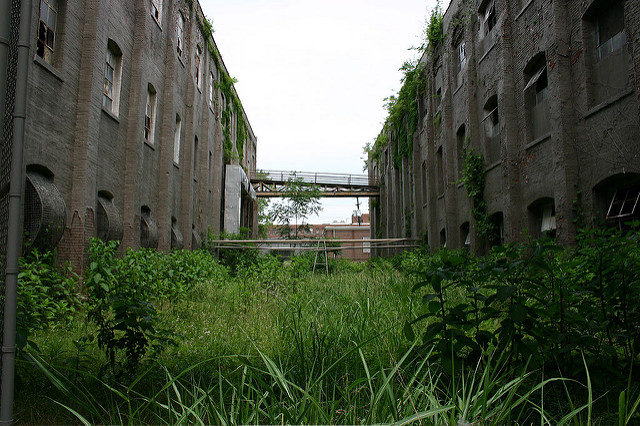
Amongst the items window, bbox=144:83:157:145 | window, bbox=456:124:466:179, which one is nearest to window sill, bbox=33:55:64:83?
Result: window, bbox=144:83:157:145

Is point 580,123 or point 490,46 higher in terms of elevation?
point 490,46

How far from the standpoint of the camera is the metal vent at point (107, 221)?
10.4 meters

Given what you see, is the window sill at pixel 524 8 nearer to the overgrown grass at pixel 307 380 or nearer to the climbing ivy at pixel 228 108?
the overgrown grass at pixel 307 380

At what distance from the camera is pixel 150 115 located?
45.9 feet

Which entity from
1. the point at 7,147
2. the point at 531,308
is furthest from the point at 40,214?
the point at 531,308

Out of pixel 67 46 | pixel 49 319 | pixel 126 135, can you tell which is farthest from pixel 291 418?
pixel 126 135

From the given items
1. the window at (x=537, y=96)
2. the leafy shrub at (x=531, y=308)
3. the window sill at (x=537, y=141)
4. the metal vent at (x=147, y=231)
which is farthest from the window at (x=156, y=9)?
the leafy shrub at (x=531, y=308)

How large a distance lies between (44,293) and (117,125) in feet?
19.2

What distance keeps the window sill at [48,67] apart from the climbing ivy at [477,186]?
12048 mm

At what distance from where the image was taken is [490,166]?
46.4ft

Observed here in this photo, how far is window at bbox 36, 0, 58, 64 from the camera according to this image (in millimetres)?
8414

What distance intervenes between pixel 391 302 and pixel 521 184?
8.04m

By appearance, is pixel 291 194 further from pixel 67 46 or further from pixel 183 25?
pixel 67 46

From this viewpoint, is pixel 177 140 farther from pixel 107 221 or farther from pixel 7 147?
pixel 7 147
